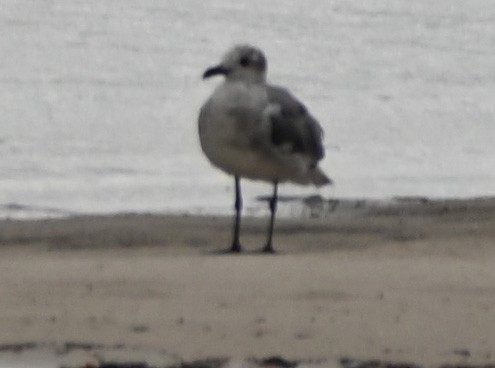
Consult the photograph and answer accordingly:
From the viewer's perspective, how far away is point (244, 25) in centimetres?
2280

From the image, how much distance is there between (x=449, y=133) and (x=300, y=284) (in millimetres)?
8523

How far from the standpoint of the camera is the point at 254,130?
9875 mm

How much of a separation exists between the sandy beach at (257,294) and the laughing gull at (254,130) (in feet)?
1.37

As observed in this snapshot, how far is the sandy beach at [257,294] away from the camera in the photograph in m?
6.42

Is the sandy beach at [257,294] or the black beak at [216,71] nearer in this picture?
the sandy beach at [257,294]

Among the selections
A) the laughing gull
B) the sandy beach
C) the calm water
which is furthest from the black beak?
the calm water

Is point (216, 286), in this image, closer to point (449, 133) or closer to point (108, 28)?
point (449, 133)

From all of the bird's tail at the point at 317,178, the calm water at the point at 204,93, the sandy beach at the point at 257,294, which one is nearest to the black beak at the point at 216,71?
the bird's tail at the point at 317,178

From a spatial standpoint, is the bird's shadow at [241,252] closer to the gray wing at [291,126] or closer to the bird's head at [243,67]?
the gray wing at [291,126]

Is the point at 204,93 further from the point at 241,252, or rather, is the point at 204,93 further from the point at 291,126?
the point at 241,252

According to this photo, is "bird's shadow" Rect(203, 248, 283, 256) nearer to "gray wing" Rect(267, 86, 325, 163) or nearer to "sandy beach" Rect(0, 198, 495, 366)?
"sandy beach" Rect(0, 198, 495, 366)

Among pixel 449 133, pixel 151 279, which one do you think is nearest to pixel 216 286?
pixel 151 279

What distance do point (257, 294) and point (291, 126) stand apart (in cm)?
276

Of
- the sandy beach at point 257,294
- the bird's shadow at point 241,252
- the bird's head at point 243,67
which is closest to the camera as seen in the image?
the sandy beach at point 257,294
